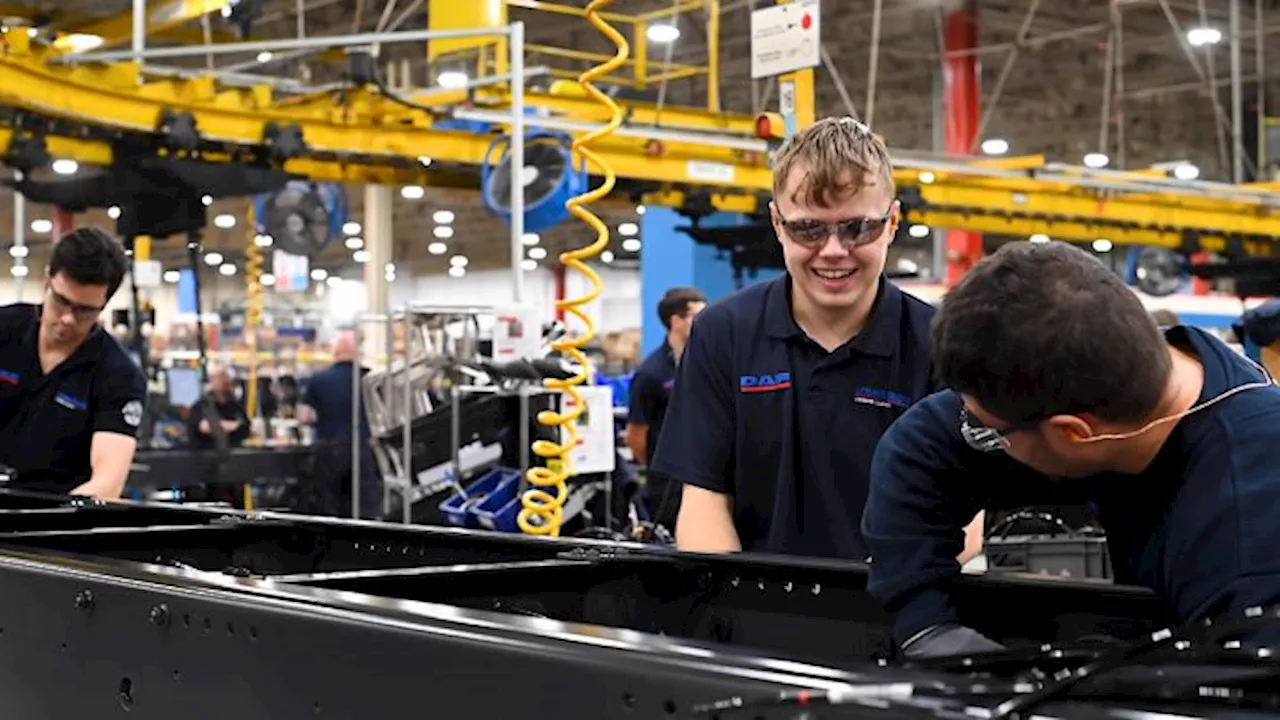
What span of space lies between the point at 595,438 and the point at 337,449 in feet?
9.32

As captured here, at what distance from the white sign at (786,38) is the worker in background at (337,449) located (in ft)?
→ 15.2

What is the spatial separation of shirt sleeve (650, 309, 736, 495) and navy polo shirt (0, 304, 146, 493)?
1737 mm

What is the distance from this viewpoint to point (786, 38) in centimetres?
527

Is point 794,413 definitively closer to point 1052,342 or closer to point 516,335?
point 1052,342

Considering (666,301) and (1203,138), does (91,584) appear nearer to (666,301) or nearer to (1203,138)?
(666,301)

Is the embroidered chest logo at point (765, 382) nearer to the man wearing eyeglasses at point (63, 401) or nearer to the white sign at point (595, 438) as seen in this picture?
the man wearing eyeglasses at point (63, 401)

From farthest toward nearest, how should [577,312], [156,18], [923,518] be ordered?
[156,18] → [577,312] → [923,518]

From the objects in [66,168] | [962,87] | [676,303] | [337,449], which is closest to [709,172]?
[337,449]

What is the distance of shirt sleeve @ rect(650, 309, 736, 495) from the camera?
2.49m

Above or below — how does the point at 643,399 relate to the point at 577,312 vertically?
below

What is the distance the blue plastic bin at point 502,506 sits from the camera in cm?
738

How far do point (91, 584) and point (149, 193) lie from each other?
19.7ft

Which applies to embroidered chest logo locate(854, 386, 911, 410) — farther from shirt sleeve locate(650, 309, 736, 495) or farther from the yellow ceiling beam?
the yellow ceiling beam

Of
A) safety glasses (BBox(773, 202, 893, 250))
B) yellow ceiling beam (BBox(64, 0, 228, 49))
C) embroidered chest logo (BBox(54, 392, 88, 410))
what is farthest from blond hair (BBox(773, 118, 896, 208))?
yellow ceiling beam (BBox(64, 0, 228, 49))
